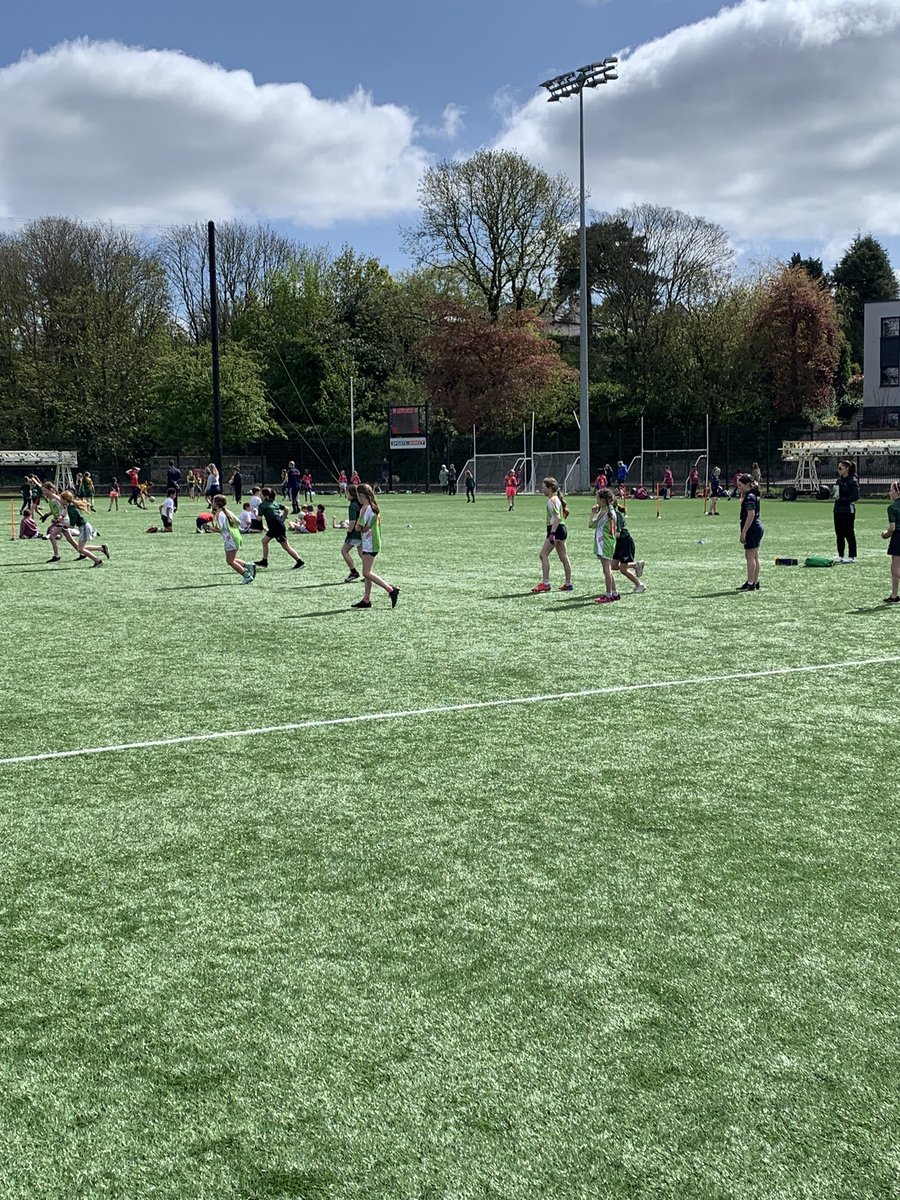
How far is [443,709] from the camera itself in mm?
9211

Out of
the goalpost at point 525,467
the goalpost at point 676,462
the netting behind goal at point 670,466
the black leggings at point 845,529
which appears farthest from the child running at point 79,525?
the netting behind goal at point 670,466

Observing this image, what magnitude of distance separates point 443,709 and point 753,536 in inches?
355

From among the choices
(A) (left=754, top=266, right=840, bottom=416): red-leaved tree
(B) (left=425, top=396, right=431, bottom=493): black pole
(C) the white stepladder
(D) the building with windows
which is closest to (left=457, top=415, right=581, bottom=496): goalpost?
(B) (left=425, top=396, right=431, bottom=493): black pole

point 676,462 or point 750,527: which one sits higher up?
point 676,462

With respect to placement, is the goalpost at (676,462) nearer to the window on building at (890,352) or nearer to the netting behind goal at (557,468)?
the netting behind goal at (557,468)

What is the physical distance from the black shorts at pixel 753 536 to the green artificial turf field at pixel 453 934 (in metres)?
5.72

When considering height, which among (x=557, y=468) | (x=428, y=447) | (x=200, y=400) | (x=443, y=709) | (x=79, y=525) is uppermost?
(x=200, y=400)

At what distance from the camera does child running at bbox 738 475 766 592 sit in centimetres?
1627

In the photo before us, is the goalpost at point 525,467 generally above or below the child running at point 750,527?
above

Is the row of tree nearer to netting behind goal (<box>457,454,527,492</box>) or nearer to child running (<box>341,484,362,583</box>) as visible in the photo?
netting behind goal (<box>457,454,527,492</box>)

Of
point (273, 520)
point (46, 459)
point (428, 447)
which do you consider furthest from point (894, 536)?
point (428, 447)

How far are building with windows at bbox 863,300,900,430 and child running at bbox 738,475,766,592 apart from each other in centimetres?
5767

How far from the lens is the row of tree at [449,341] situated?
62844 mm

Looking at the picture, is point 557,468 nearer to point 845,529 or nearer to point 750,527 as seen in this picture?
point 845,529
